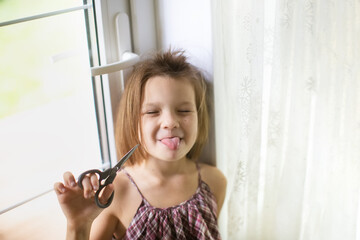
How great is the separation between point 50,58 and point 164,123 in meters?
0.35

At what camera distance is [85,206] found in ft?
3.00

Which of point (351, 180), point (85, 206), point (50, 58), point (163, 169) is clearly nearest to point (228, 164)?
point (163, 169)

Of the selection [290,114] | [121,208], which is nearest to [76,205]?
[121,208]

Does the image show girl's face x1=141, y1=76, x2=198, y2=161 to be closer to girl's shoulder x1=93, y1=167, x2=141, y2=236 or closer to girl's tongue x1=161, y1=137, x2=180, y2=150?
girl's tongue x1=161, y1=137, x2=180, y2=150

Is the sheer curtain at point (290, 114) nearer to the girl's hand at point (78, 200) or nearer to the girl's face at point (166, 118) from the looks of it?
the girl's face at point (166, 118)

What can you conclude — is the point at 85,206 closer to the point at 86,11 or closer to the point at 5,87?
the point at 5,87

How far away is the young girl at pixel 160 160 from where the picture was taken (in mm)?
1038

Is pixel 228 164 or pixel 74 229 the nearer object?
pixel 74 229

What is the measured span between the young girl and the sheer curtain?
0.12 meters

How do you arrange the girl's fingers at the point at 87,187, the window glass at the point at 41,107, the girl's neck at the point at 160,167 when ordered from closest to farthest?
the girl's fingers at the point at 87,187 < the window glass at the point at 41,107 < the girl's neck at the point at 160,167

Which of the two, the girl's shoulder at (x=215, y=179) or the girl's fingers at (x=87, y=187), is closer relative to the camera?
the girl's fingers at (x=87, y=187)

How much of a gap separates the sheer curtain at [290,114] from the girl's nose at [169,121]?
7.0 inches

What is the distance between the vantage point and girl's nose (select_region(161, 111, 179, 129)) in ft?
3.31

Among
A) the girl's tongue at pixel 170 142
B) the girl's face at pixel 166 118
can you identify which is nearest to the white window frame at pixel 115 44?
the girl's face at pixel 166 118
